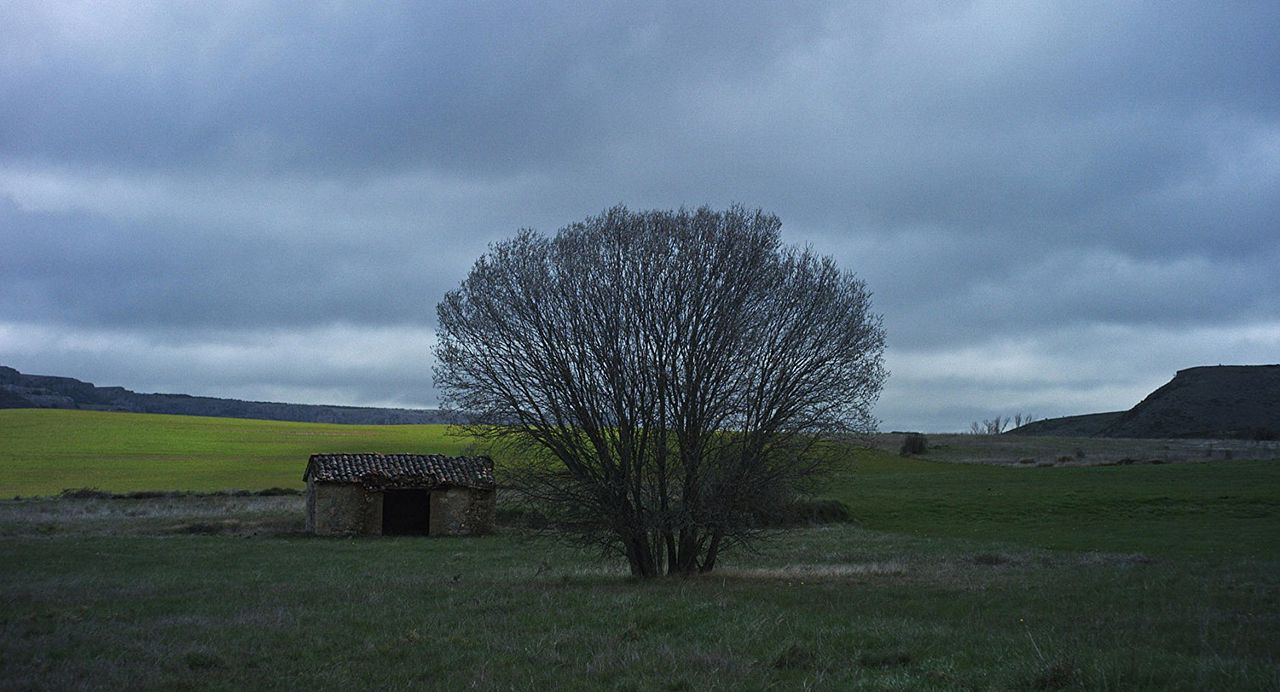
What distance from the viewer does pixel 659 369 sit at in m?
21.9

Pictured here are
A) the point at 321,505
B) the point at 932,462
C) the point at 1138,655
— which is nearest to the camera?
the point at 1138,655

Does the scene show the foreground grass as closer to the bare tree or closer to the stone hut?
the bare tree

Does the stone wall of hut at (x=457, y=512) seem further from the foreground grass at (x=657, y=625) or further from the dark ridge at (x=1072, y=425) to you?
the dark ridge at (x=1072, y=425)

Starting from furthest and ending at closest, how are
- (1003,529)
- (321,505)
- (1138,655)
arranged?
(321,505) → (1003,529) → (1138,655)

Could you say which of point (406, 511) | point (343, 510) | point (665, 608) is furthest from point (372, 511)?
point (665, 608)

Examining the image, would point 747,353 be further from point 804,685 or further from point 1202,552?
point 1202,552

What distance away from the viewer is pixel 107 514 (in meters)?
48.1

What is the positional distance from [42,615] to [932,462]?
7350 centimetres

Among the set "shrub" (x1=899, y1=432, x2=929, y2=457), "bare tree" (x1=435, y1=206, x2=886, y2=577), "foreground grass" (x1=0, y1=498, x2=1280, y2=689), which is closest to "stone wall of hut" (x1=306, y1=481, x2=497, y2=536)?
"foreground grass" (x1=0, y1=498, x2=1280, y2=689)

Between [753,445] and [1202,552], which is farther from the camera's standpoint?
[1202,552]

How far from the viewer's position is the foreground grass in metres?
9.89

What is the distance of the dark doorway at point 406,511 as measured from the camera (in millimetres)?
52844

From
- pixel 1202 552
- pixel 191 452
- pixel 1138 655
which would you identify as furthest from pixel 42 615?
pixel 191 452

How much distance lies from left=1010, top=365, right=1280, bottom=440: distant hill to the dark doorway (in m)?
92.4
